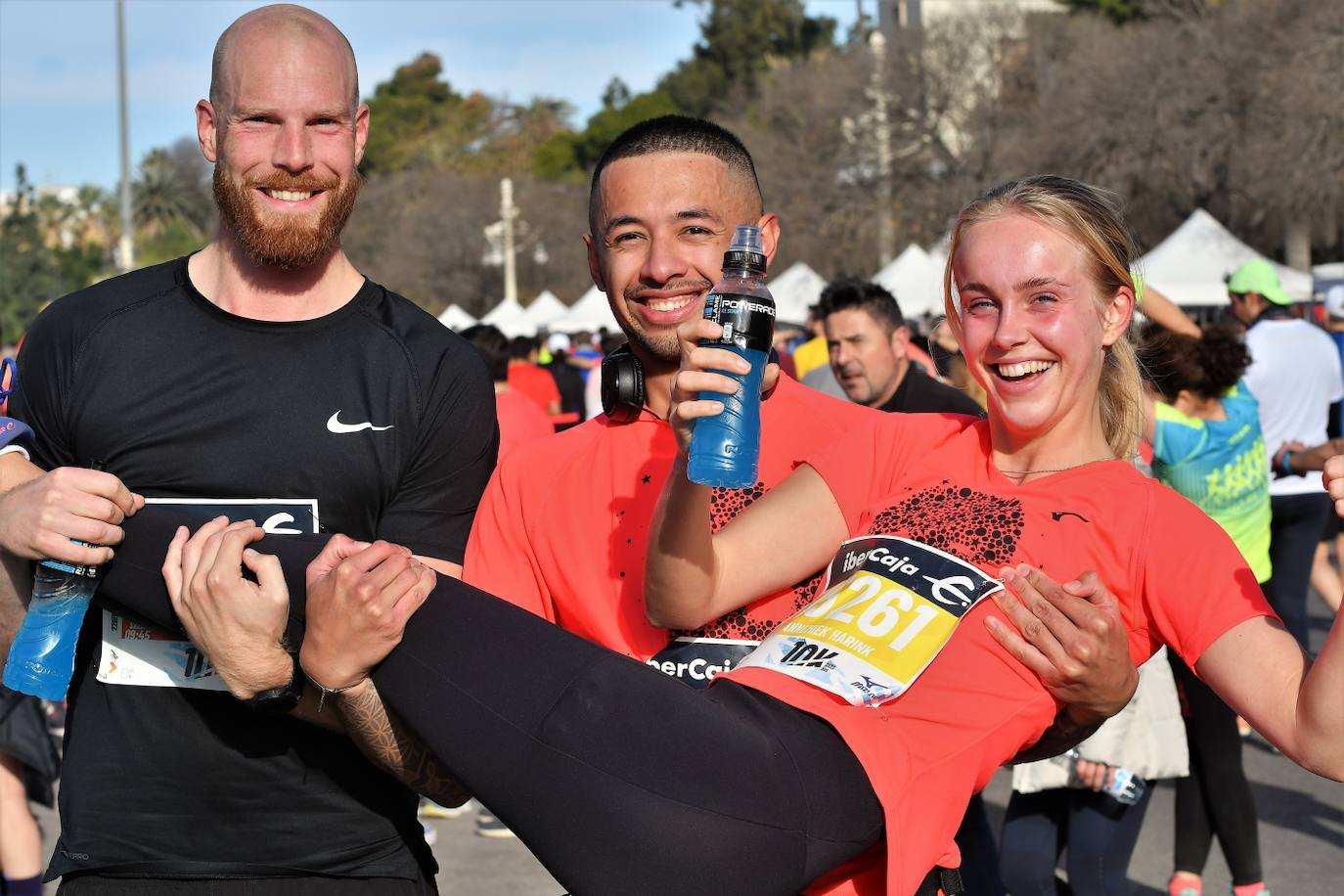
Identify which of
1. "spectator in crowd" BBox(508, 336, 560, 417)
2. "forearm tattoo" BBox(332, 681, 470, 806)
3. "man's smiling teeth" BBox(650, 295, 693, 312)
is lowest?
"spectator in crowd" BBox(508, 336, 560, 417)

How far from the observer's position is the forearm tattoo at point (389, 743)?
2.70 m

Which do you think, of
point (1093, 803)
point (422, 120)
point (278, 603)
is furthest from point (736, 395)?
point (422, 120)

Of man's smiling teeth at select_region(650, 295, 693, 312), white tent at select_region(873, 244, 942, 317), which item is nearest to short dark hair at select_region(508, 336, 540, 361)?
white tent at select_region(873, 244, 942, 317)

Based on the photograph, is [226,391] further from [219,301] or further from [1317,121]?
[1317,121]

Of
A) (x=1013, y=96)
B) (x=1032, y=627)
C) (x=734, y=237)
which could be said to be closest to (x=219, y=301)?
(x=734, y=237)

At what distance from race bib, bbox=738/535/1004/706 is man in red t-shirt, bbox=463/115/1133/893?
25cm

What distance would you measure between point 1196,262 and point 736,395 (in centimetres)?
1813

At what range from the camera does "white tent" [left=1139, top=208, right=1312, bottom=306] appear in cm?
1836

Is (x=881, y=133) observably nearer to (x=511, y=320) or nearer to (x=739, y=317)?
(x=511, y=320)

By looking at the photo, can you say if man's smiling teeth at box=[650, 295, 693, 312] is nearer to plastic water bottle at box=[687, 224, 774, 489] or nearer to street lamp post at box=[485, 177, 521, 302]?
plastic water bottle at box=[687, 224, 774, 489]

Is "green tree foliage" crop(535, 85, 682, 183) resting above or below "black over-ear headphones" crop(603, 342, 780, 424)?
above

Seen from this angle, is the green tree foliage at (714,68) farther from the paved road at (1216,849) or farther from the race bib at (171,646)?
the race bib at (171,646)

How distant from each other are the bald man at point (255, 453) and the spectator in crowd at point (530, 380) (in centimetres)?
876

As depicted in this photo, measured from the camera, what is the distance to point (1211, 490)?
6.61m
